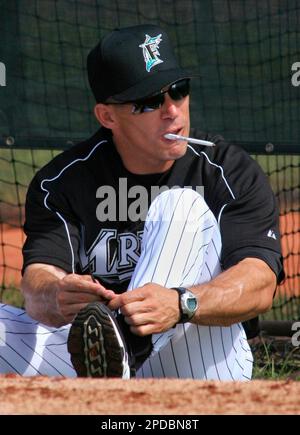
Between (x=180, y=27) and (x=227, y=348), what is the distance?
8.15 feet

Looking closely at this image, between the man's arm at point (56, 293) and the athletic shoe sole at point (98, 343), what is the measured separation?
207mm

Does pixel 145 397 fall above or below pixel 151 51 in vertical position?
below

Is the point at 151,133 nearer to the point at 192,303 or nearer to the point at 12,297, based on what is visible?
the point at 192,303

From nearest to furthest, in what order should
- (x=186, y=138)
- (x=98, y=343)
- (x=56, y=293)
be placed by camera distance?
(x=98, y=343)
(x=56, y=293)
(x=186, y=138)

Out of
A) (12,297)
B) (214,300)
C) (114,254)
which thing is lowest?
(12,297)

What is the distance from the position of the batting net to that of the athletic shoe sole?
7.84ft

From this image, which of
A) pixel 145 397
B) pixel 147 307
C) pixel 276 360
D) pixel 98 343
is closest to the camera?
pixel 145 397

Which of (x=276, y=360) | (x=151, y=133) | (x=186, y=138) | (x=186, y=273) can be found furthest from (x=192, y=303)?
(x=276, y=360)

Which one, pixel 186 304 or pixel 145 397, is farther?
pixel 186 304

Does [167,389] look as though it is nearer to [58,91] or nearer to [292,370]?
[292,370]

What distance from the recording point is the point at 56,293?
3.92 meters

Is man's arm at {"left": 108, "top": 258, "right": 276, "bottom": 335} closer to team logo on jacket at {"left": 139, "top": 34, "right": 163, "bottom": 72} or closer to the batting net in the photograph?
team logo on jacket at {"left": 139, "top": 34, "right": 163, "bottom": 72}

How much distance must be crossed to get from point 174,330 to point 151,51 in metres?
1.05

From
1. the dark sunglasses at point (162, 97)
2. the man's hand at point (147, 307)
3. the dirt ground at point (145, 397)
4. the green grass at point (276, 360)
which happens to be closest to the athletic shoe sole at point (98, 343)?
the man's hand at point (147, 307)
